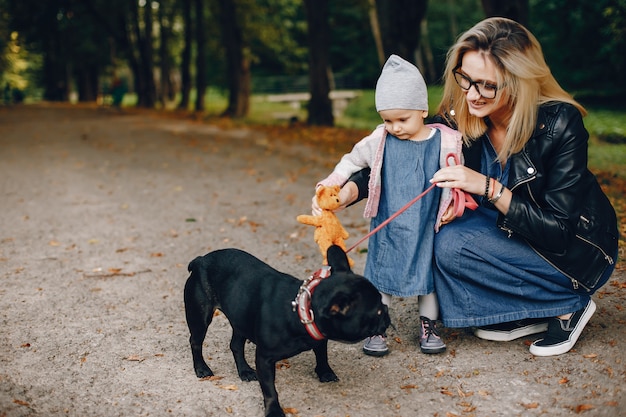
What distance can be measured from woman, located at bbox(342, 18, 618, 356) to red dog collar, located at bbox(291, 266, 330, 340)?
3.06 ft

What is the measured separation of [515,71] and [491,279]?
1.23 meters

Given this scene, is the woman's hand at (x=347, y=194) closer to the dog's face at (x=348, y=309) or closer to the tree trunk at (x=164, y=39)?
the dog's face at (x=348, y=309)

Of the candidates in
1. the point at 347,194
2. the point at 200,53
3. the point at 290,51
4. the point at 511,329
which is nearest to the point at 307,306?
the point at 347,194

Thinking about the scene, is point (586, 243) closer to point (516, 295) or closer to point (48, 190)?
point (516, 295)

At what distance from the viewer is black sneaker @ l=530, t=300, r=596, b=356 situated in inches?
157

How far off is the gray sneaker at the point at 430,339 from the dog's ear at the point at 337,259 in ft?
3.54

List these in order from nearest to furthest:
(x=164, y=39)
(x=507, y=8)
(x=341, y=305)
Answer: (x=341, y=305)
(x=507, y=8)
(x=164, y=39)

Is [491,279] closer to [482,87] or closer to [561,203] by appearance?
[561,203]

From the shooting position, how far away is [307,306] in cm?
311

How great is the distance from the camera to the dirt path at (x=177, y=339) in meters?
3.52

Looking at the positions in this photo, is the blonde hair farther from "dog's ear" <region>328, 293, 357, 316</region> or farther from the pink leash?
"dog's ear" <region>328, 293, 357, 316</region>

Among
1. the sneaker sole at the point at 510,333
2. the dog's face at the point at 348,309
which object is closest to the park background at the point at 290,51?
the sneaker sole at the point at 510,333

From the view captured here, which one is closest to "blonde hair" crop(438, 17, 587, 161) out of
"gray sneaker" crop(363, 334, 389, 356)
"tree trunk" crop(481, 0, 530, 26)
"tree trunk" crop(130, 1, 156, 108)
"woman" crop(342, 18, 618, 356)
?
"woman" crop(342, 18, 618, 356)

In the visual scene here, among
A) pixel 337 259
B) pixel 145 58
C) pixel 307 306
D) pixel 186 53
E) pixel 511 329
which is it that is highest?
pixel 186 53
